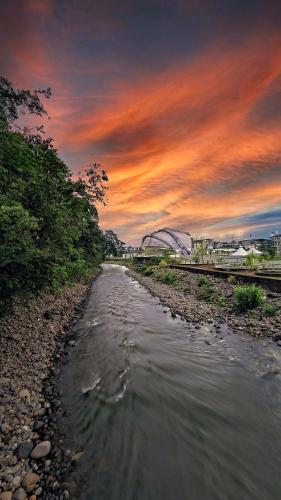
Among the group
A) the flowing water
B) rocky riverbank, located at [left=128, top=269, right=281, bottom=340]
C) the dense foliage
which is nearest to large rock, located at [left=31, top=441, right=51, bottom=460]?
the flowing water

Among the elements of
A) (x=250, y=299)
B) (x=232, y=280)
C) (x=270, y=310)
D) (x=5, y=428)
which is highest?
(x=232, y=280)

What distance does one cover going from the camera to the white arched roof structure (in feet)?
382

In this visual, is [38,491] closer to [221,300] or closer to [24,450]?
[24,450]

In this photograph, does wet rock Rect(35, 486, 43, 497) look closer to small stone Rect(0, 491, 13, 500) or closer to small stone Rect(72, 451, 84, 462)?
small stone Rect(0, 491, 13, 500)

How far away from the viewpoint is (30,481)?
11.3 ft

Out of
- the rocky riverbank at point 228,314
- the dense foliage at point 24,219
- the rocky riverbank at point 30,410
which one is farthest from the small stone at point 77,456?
the rocky riverbank at point 228,314

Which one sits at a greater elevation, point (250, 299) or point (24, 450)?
point (250, 299)

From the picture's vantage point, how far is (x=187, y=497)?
11.2 feet

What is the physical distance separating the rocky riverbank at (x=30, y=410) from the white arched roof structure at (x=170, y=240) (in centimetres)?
10513

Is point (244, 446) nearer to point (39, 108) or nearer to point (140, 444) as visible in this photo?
point (140, 444)

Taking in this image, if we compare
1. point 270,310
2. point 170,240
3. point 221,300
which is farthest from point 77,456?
point 170,240

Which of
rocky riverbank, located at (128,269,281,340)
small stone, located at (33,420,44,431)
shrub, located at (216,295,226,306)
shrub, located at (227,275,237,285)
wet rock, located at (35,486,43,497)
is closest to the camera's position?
wet rock, located at (35,486,43,497)

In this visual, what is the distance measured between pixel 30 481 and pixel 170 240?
398 feet

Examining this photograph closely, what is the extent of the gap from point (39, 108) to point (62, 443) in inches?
522
